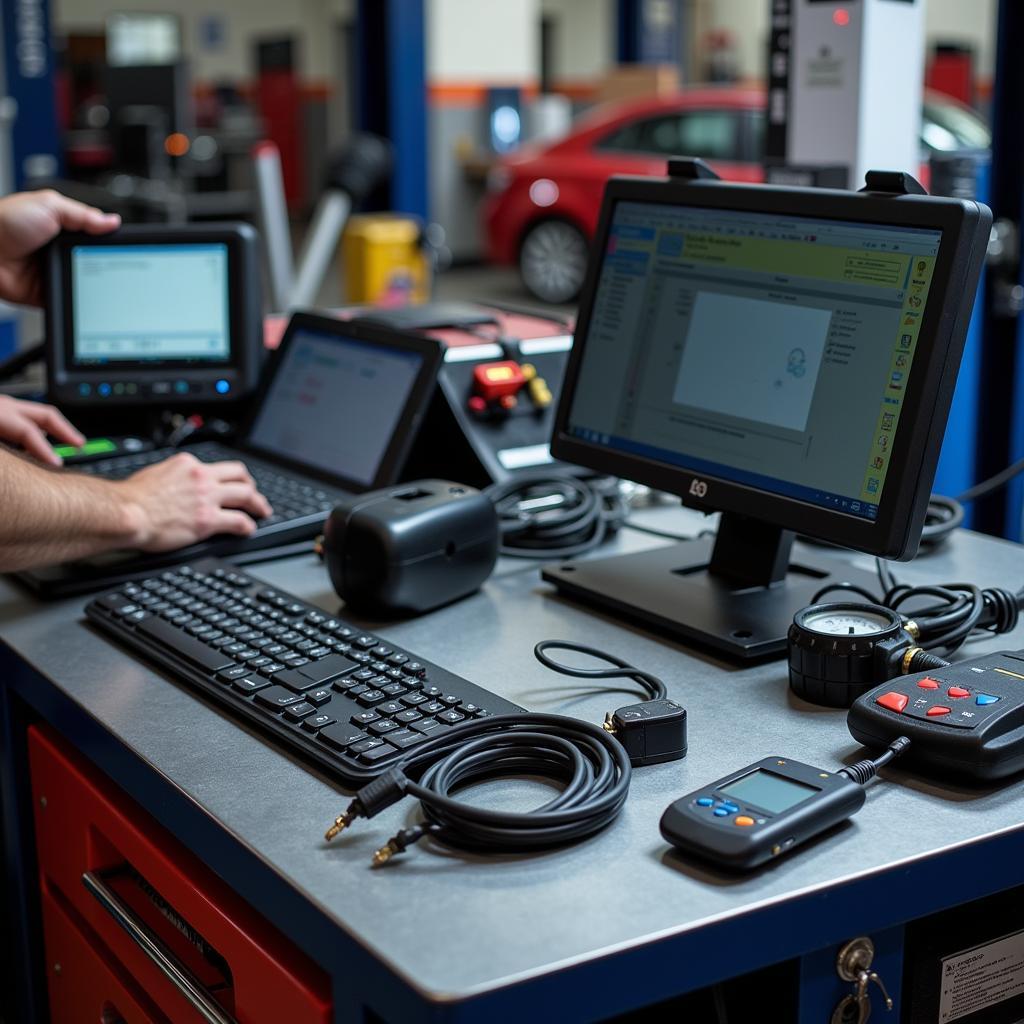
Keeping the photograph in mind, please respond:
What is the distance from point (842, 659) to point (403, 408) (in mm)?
678

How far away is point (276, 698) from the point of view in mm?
1059

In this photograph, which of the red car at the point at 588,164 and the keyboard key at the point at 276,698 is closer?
the keyboard key at the point at 276,698

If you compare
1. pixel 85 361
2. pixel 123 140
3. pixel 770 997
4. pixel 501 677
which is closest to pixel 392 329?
pixel 85 361

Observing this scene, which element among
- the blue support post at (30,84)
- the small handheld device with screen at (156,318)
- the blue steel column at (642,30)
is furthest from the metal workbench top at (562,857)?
the blue steel column at (642,30)

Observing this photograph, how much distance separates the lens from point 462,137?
8594mm

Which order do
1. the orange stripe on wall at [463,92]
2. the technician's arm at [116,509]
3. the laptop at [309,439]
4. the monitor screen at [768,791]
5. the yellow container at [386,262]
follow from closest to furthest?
the monitor screen at [768,791], the technician's arm at [116,509], the laptop at [309,439], the yellow container at [386,262], the orange stripe on wall at [463,92]

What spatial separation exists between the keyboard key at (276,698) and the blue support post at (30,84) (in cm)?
513

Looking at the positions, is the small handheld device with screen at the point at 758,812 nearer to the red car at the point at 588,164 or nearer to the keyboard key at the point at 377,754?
the keyboard key at the point at 377,754

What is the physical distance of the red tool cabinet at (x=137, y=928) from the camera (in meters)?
0.92

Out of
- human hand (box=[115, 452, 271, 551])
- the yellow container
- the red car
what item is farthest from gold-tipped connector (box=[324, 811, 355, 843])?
the red car

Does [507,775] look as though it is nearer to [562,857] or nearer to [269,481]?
[562,857]

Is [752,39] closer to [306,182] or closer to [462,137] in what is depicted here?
[306,182]

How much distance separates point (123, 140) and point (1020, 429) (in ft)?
17.1

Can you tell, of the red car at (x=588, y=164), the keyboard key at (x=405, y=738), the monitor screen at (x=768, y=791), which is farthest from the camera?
the red car at (x=588, y=164)
